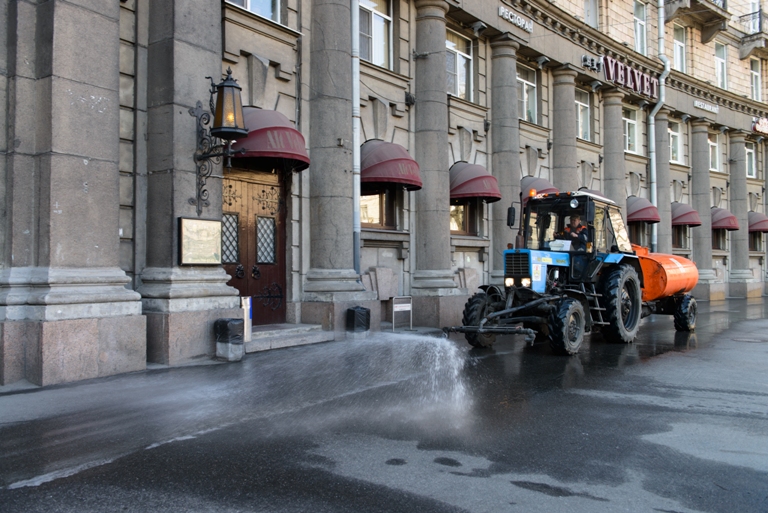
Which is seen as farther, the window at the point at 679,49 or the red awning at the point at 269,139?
the window at the point at 679,49

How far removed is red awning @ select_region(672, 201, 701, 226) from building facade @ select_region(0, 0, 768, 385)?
3.84 meters

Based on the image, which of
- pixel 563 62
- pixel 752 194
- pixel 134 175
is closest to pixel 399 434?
pixel 134 175

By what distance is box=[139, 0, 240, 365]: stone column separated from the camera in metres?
9.61

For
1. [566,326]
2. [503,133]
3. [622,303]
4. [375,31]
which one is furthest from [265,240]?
[503,133]

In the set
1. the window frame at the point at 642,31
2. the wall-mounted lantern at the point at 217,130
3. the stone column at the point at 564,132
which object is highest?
the window frame at the point at 642,31

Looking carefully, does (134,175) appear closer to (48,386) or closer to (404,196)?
(48,386)

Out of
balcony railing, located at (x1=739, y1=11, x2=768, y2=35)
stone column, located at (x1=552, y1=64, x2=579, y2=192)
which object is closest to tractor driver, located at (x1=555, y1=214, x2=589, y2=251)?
stone column, located at (x1=552, y1=64, x2=579, y2=192)

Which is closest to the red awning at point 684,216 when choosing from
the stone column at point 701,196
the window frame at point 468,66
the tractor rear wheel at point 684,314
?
the stone column at point 701,196

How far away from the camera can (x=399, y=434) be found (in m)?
5.81

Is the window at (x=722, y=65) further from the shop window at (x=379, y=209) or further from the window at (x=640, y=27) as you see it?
the shop window at (x=379, y=209)

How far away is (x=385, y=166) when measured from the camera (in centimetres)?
1391

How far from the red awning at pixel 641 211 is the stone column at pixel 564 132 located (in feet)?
16.3

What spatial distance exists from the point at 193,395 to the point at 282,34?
8.16m

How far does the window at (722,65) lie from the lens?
3198 centimetres
